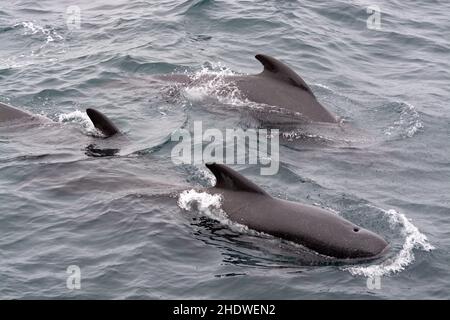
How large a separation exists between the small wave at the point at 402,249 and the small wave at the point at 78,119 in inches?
292

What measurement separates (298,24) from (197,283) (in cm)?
1689

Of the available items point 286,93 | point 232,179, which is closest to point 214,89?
point 286,93

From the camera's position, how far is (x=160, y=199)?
15117 millimetres

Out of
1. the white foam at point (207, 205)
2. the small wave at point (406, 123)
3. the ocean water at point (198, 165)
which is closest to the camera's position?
the ocean water at point (198, 165)

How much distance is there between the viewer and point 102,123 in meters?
17.8

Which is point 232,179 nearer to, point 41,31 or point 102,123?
point 102,123

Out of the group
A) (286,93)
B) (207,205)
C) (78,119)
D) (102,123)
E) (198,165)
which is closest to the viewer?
(207,205)

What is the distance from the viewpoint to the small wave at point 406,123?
19.6m

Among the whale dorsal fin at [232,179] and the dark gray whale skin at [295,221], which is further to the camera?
the whale dorsal fin at [232,179]

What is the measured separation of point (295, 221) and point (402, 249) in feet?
5.95

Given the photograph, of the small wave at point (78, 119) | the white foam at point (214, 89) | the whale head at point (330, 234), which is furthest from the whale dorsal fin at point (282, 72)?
the whale head at point (330, 234)

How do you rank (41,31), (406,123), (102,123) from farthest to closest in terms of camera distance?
(41,31), (406,123), (102,123)

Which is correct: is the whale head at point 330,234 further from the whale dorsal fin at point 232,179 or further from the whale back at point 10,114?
the whale back at point 10,114
